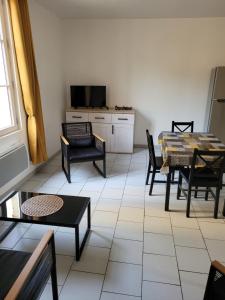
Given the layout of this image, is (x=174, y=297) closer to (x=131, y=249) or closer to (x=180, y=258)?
(x=180, y=258)

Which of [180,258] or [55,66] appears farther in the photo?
[55,66]

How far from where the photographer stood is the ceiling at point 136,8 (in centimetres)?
344

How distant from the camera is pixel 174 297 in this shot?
1.66 meters

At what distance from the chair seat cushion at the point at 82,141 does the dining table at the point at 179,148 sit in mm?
1251

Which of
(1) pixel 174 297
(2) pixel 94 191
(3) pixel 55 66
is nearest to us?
(1) pixel 174 297

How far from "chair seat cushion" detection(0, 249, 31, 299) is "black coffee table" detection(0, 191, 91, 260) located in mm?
394

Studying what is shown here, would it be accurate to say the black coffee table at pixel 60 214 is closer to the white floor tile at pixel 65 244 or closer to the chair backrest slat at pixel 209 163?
the white floor tile at pixel 65 244

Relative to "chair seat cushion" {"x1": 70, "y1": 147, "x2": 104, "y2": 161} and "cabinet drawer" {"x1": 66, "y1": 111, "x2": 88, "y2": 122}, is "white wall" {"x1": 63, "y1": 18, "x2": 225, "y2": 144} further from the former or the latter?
"chair seat cushion" {"x1": 70, "y1": 147, "x2": 104, "y2": 161}

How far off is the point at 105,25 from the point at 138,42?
71 centimetres

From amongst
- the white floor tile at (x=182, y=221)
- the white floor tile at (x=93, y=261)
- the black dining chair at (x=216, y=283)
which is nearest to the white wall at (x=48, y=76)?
the white floor tile at (x=93, y=261)

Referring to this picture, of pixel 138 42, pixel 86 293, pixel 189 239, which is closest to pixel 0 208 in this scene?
pixel 86 293

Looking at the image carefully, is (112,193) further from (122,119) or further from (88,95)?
(88,95)

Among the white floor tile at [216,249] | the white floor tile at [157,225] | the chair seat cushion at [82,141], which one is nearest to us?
the white floor tile at [216,249]

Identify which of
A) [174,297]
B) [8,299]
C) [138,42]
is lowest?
[174,297]
